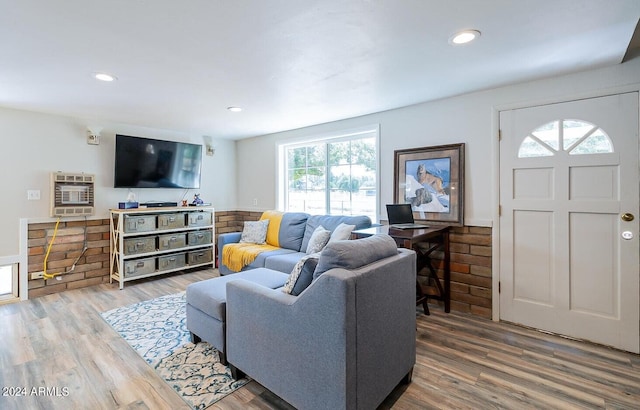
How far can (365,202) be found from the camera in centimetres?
384

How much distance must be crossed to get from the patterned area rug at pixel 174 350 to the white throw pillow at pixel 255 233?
3.76 ft

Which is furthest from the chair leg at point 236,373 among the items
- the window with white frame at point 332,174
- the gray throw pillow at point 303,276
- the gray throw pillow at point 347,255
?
the window with white frame at point 332,174

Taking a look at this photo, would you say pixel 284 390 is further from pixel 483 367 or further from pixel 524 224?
pixel 524 224

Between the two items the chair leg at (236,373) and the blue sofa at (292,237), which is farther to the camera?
the blue sofa at (292,237)

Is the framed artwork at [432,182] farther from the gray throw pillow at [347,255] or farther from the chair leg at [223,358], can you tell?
the chair leg at [223,358]

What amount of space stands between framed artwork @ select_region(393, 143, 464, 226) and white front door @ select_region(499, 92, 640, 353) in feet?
1.27

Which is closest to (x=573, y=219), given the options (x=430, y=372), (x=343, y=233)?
(x=430, y=372)

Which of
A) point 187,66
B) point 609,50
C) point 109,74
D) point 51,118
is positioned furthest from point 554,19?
point 51,118

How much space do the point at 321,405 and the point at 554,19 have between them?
2.41 meters

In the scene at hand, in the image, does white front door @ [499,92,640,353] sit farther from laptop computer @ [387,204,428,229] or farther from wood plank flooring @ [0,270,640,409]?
laptop computer @ [387,204,428,229]

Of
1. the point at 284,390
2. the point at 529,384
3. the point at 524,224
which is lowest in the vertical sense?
the point at 529,384

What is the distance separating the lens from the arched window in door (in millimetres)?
2402

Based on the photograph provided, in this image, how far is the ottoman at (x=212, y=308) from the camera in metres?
2.06

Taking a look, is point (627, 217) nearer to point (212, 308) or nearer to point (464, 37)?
point (464, 37)
